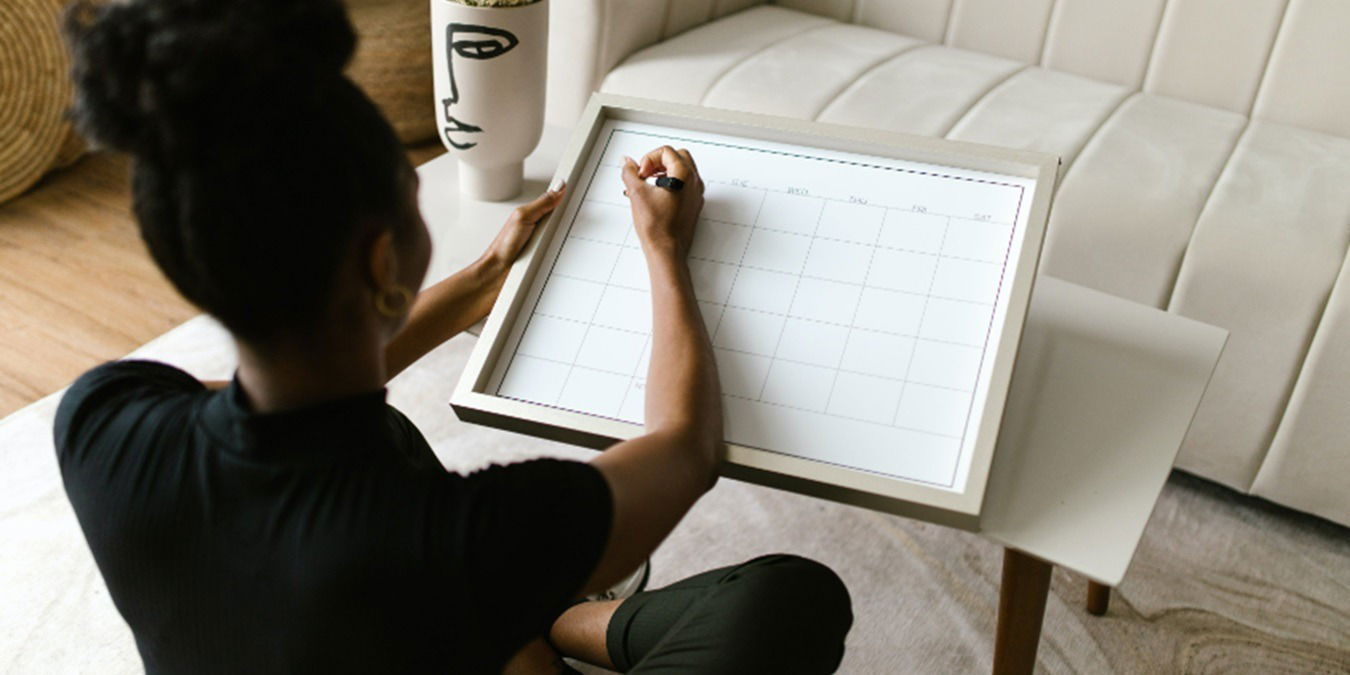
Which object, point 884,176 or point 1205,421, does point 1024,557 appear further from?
point 1205,421

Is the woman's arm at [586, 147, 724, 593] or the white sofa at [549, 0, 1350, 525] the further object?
the white sofa at [549, 0, 1350, 525]

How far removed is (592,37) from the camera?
1.86 m

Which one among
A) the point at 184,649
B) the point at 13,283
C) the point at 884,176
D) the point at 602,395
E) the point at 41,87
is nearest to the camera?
the point at 184,649

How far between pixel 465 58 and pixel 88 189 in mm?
1275

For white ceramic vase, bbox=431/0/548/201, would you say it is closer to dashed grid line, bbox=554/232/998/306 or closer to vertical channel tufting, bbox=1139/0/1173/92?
dashed grid line, bbox=554/232/998/306

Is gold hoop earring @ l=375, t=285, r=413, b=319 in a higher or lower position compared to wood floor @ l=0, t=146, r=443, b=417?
higher

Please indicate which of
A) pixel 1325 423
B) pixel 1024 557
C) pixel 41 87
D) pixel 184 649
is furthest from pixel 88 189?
pixel 1325 423

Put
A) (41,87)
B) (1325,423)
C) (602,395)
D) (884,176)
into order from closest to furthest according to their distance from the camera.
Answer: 1. (602,395)
2. (884,176)
3. (1325,423)
4. (41,87)

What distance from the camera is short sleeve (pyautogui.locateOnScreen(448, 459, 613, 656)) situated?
2.27 ft

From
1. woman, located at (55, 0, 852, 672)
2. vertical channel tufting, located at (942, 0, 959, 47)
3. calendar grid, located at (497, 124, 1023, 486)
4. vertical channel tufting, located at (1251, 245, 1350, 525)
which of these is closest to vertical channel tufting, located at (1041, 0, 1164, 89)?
vertical channel tufting, located at (942, 0, 959, 47)

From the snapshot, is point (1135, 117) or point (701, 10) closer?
point (1135, 117)

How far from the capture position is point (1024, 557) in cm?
102

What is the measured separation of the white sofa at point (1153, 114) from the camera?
4.97 feet

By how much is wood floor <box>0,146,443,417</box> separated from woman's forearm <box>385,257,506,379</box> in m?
0.74
